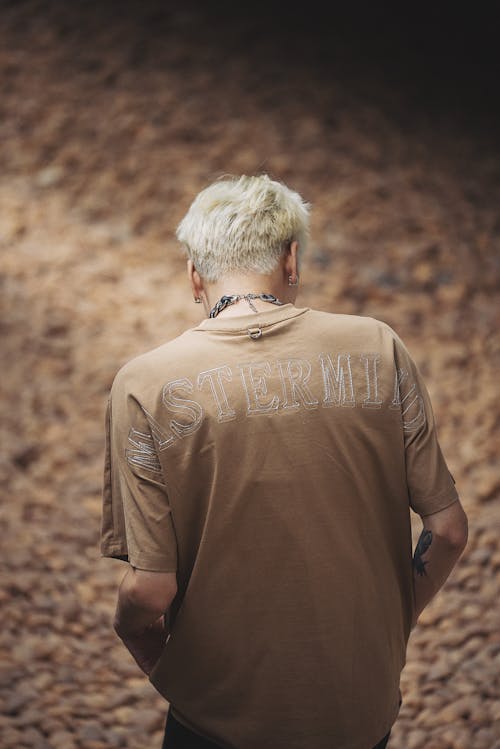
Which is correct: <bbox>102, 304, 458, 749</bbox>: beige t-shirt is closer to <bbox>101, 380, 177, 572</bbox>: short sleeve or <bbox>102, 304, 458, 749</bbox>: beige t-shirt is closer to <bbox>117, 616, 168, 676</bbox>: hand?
<bbox>101, 380, 177, 572</bbox>: short sleeve

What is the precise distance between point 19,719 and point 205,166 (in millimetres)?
3237

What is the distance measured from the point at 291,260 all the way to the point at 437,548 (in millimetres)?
543

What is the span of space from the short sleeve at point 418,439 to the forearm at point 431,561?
9cm

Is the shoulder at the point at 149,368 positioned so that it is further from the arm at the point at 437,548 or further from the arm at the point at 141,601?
the arm at the point at 437,548

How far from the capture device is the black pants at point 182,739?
1240 mm

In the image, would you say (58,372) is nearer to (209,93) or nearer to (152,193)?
(152,193)

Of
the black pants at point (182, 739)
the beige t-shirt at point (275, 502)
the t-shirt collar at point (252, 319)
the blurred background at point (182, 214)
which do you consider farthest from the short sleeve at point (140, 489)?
the blurred background at point (182, 214)

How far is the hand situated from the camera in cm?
130

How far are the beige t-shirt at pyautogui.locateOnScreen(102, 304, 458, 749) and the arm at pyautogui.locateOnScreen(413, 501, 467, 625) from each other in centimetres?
6

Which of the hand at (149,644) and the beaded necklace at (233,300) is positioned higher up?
the beaded necklace at (233,300)

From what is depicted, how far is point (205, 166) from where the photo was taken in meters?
4.60

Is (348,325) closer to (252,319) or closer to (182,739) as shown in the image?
(252,319)

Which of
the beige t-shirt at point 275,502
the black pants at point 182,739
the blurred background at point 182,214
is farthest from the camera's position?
the blurred background at point 182,214

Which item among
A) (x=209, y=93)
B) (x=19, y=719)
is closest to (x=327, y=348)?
(x=19, y=719)
